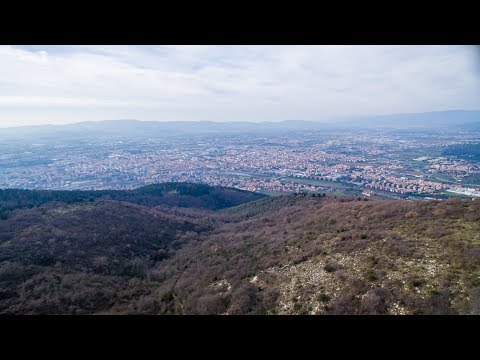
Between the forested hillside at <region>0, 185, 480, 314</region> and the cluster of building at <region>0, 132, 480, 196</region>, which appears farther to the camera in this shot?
the cluster of building at <region>0, 132, 480, 196</region>

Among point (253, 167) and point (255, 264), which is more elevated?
point (255, 264)

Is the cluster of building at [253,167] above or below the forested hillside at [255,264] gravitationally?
below

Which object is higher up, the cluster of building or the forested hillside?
the forested hillside

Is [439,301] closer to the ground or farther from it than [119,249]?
farther from it

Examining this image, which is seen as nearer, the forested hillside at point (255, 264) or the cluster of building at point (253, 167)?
the forested hillside at point (255, 264)

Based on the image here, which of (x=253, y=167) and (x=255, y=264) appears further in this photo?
(x=253, y=167)
